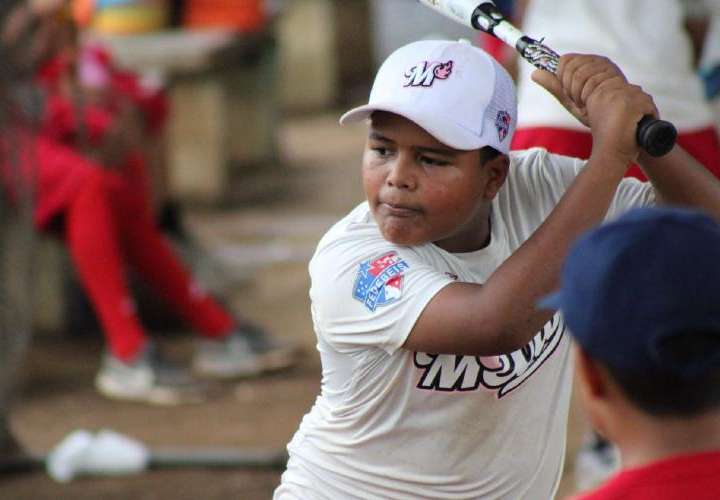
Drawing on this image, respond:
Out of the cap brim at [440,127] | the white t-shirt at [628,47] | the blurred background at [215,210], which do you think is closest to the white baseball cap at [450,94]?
the cap brim at [440,127]

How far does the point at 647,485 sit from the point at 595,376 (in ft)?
0.49

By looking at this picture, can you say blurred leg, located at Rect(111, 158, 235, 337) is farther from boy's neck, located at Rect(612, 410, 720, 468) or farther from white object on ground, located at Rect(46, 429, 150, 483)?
boy's neck, located at Rect(612, 410, 720, 468)

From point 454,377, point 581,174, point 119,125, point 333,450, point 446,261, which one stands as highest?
point 581,174

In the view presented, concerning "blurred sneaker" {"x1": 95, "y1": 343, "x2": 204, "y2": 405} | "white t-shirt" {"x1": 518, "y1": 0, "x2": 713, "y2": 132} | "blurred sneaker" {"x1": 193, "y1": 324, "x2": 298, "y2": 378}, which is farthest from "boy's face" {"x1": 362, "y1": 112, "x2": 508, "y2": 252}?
"blurred sneaker" {"x1": 193, "y1": 324, "x2": 298, "y2": 378}

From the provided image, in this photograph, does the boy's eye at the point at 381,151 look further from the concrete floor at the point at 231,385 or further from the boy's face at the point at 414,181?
the concrete floor at the point at 231,385

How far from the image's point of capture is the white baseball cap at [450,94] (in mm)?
2602

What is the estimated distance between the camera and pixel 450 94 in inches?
103

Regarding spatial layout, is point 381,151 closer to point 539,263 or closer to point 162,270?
point 539,263

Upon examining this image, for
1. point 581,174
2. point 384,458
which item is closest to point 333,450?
point 384,458

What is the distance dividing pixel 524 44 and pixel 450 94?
0.71 feet

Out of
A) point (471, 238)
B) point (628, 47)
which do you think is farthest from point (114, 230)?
point (471, 238)

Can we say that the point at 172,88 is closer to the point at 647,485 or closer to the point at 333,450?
the point at 333,450

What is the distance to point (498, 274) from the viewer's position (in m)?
2.50

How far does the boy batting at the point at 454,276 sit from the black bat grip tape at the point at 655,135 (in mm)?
17
